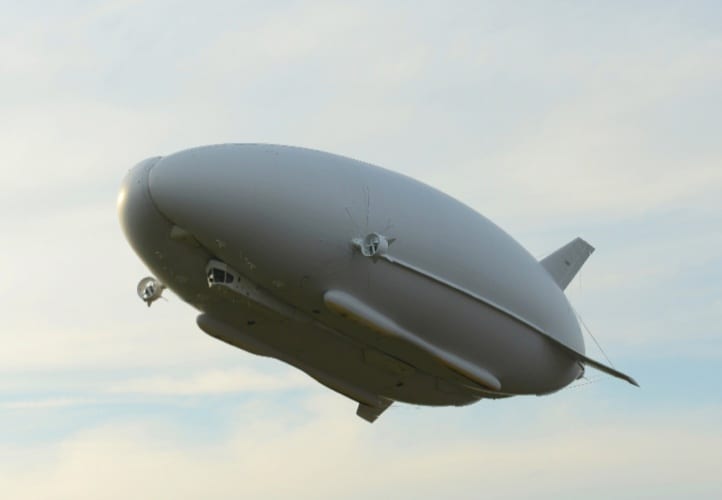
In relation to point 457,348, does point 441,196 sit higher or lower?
higher

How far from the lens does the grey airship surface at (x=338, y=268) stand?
42.7 metres

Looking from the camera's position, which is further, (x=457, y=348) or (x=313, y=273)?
(x=457, y=348)

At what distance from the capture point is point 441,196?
4797 centimetres

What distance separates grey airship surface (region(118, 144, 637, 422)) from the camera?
140 ft

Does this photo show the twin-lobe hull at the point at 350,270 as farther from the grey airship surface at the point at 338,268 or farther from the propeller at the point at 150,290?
the propeller at the point at 150,290

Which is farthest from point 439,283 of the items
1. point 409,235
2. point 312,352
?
point 312,352

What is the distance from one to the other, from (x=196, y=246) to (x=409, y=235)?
668 centimetres

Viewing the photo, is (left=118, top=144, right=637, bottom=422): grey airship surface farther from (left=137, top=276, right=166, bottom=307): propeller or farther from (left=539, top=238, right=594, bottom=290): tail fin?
(left=539, top=238, right=594, bottom=290): tail fin

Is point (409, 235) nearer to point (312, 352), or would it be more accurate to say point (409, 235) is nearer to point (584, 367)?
point (312, 352)

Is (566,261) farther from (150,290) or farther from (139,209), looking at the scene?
(139,209)

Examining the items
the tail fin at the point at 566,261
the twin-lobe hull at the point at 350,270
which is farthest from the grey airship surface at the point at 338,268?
the tail fin at the point at 566,261

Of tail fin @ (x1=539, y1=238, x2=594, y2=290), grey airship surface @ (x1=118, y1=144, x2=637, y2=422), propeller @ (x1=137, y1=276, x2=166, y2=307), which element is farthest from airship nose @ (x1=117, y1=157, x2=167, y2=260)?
tail fin @ (x1=539, y1=238, x2=594, y2=290)

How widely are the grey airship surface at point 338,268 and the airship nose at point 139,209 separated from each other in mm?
47

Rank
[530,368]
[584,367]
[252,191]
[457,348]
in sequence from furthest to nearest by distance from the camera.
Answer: [584,367], [530,368], [457,348], [252,191]
